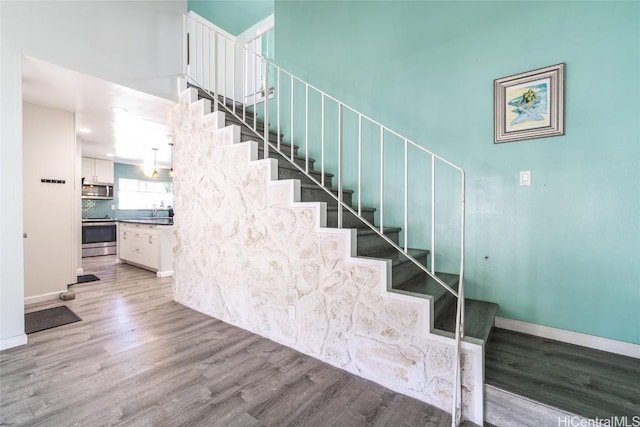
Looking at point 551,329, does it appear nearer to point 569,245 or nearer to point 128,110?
point 569,245

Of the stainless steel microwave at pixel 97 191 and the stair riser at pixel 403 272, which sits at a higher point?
Answer: the stainless steel microwave at pixel 97 191

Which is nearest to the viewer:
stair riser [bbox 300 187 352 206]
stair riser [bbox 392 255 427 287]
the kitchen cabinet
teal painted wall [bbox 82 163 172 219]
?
stair riser [bbox 392 255 427 287]

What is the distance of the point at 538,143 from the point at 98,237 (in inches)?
331

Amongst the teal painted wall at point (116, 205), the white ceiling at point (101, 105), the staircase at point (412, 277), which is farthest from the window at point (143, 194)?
the staircase at point (412, 277)

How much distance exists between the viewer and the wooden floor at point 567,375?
151 cm

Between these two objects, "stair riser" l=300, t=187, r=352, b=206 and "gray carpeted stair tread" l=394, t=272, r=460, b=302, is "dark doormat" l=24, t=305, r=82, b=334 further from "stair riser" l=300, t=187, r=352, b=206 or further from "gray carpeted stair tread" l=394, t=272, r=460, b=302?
"gray carpeted stair tread" l=394, t=272, r=460, b=302

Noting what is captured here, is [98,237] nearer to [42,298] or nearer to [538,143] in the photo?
[42,298]

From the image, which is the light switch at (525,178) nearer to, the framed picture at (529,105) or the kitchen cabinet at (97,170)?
the framed picture at (529,105)

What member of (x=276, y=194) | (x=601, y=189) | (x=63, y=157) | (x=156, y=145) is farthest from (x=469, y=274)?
(x=156, y=145)

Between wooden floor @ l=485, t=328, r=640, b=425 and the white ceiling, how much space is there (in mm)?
4334

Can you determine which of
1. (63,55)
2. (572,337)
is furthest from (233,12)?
(572,337)

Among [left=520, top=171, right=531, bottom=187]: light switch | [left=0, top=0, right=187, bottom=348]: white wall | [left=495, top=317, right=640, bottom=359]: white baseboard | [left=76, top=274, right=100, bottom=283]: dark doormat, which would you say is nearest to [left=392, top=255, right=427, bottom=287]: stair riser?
[left=495, top=317, right=640, bottom=359]: white baseboard

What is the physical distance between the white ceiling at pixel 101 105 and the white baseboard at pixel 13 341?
2.50 meters

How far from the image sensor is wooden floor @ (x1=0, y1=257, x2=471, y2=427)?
1.66 m
